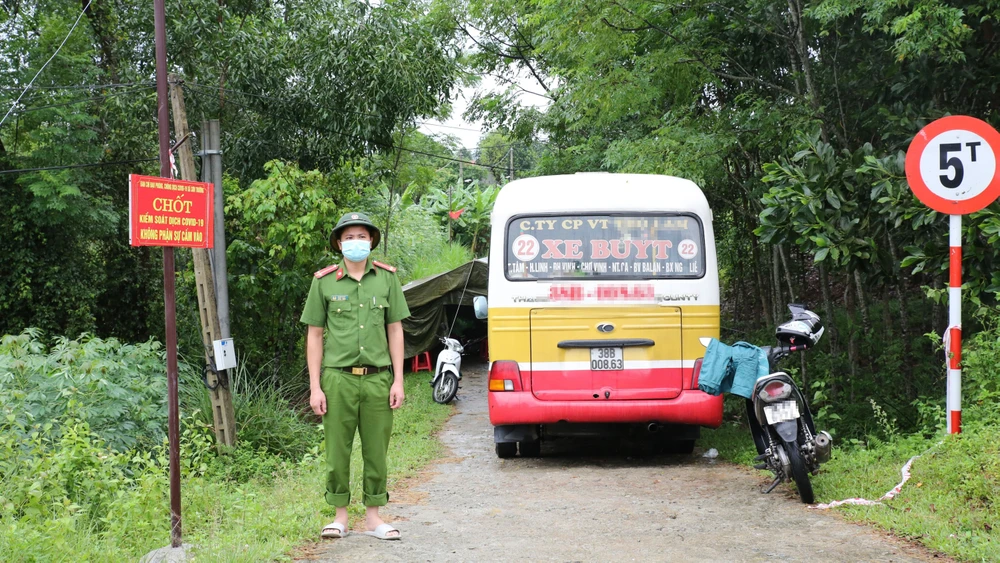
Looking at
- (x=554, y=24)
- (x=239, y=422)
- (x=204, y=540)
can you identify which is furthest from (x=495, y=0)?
(x=204, y=540)

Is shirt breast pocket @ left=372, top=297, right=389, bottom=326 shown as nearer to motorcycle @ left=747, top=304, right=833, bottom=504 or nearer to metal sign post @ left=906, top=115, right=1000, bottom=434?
motorcycle @ left=747, top=304, right=833, bottom=504

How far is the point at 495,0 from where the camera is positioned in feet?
74.1

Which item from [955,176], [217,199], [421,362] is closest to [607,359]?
[955,176]

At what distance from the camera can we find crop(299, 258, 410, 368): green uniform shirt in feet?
18.9

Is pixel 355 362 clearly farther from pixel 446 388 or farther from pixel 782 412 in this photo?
pixel 446 388

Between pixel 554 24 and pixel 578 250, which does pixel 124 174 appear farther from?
pixel 578 250

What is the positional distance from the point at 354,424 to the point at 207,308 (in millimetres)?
6200

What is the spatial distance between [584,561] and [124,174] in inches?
665

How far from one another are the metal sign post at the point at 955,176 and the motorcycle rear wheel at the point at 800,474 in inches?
44.0

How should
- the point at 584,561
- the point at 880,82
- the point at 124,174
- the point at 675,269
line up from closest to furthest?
the point at 584,561
the point at 675,269
the point at 880,82
the point at 124,174

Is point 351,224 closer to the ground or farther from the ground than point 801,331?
farther from the ground

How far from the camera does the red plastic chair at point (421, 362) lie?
21969mm

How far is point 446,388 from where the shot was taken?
17719 millimetres

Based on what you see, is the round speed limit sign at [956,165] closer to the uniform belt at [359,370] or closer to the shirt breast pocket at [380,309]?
the shirt breast pocket at [380,309]
